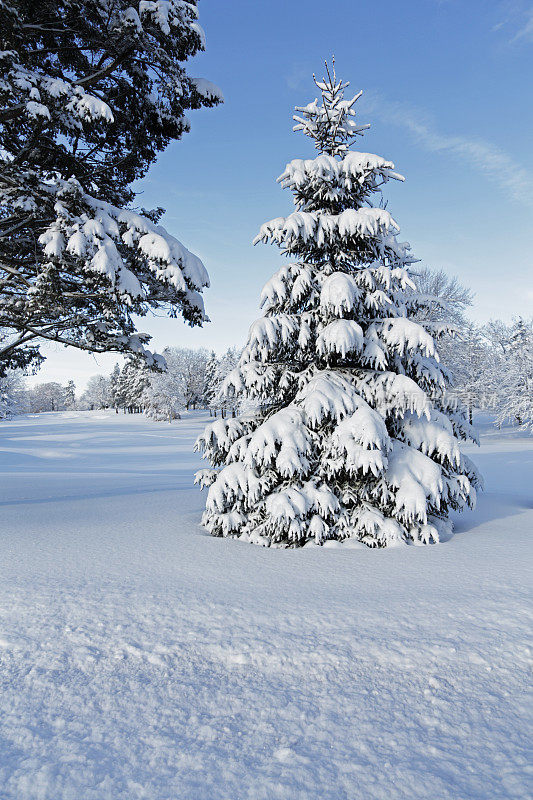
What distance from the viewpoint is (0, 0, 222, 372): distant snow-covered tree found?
5871mm

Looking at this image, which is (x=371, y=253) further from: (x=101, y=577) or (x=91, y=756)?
(x=91, y=756)

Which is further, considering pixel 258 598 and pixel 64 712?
pixel 258 598

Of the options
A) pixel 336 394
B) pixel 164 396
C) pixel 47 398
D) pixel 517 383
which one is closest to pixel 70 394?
pixel 47 398

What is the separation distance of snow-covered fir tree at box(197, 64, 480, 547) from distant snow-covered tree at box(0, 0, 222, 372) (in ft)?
5.92

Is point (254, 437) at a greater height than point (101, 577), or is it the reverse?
point (254, 437)

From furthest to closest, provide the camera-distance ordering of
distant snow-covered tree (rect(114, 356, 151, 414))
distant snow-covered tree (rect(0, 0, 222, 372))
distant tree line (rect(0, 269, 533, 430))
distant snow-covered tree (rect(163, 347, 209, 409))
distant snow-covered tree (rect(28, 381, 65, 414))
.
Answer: distant snow-covered tree (rect(28, 381, 65, 414))
distant snow-covered tree (rect(163, 347, 209, 409))
distant snow-covered tree (rect(114, 356, 151, 414))
distant tree line (rect(0, 269, 533, 430))
distant snow-covered tree (rect(0, 0, 222, 372))

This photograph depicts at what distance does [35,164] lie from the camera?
734cm

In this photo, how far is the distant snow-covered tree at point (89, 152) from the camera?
5871mm

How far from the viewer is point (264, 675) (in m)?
2.66

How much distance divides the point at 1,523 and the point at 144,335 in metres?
4.28

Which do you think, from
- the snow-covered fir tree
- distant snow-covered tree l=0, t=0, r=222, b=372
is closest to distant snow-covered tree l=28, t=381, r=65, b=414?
distant snow-covered tree l=0, t=0, r=222, b=372

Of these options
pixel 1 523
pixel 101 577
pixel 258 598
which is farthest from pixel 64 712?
pixel 1 523

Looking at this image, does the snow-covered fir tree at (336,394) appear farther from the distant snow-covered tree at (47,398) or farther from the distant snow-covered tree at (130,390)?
the distant snow-covered tree at (47,398)

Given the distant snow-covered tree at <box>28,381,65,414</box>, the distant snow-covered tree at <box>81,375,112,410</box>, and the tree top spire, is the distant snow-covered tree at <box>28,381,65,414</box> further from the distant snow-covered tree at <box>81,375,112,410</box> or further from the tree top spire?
the tree top spire
